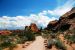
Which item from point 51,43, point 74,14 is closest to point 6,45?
point 51,43

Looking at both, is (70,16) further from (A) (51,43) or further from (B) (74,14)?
(A) (51,43)

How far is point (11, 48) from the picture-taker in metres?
24.7

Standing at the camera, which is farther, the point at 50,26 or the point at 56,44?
the point at 50,26

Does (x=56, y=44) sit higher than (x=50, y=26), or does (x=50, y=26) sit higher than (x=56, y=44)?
(x=50, y=26)

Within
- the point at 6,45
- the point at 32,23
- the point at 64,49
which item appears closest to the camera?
the point at 64,49

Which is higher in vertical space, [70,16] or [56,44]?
[70,16]

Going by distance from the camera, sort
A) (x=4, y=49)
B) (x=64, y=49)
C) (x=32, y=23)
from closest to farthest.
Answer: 1. (x=64, y=49)
2. (x=4, y=49)
3. (x=32, y=23)

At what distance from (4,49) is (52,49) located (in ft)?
21.4

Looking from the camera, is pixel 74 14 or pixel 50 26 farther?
pixel 50 26

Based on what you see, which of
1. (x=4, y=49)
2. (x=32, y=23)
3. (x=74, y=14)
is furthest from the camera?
(x=32, y=23)

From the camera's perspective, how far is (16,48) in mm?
25500

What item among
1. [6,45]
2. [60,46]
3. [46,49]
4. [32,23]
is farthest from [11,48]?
[32,23]

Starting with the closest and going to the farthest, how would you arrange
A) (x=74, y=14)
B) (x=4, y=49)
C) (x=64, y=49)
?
(x=64, y=49)
(x=4, y=49)
(x=74, y=14)

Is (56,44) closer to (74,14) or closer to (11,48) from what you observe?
(11,48)
